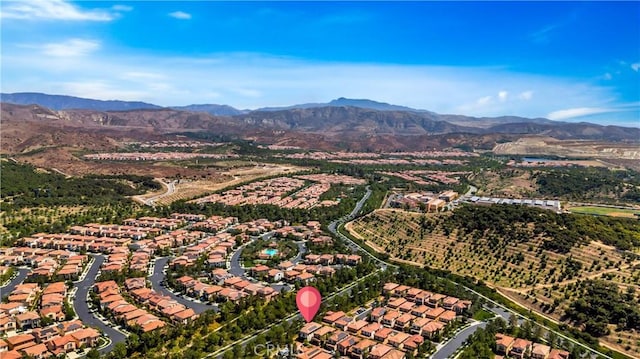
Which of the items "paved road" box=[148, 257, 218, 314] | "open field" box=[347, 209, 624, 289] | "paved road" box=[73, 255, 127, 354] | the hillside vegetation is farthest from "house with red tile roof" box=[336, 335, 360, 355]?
the hillside vegetation

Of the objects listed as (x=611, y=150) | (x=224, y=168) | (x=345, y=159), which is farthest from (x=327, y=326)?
(x=611, y=150)

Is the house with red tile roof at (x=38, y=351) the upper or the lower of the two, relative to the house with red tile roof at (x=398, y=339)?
lower

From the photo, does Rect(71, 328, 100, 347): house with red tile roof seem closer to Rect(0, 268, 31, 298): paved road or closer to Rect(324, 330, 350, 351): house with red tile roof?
Rect(0, 268, 31, 298): paved road

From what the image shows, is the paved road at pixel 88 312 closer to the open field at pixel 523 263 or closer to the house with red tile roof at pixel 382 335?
the house with red tile roof at pixel 382 335

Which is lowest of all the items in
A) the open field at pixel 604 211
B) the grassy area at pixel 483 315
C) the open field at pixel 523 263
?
the grassy area at pixel 483 315

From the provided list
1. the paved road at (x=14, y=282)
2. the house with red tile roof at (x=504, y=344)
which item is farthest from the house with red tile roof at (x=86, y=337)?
the house with red tile roof at (x=504, y=344)

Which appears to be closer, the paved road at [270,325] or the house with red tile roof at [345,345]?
the paved road at [270,325]

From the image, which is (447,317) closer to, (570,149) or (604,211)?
(604,211)
